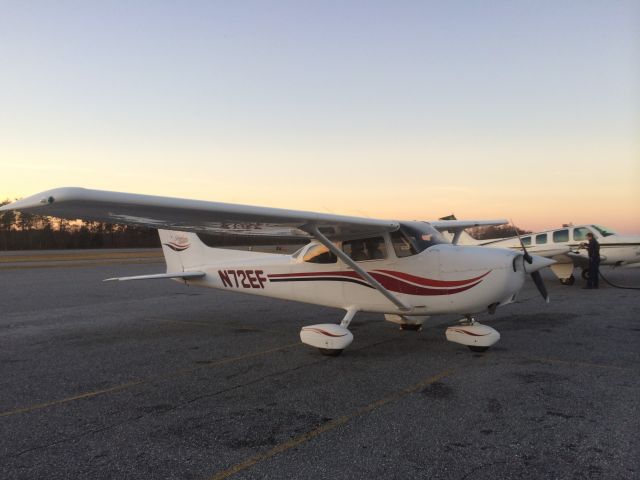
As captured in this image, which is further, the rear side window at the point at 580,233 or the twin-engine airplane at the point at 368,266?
the rear side window at the point at 580,233

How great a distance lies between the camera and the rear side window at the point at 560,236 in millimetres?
16531

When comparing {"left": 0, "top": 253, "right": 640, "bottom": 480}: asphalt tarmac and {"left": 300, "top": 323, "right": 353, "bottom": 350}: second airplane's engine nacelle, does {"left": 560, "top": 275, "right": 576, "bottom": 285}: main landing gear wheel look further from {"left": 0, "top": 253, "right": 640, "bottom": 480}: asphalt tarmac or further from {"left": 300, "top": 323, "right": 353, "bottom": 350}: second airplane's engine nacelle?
{"left": 300, "top": 323, "right": 353, "bottom": 350}: second airplane's engine nacelle

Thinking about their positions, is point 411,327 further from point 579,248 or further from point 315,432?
point 579,248

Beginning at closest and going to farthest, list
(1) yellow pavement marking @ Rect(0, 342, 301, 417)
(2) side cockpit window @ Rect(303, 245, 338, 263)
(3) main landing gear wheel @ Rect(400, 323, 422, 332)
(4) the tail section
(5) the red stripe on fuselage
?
(1) yellow pavement marking @ Rect(0, 342, 301, 417) < (5) the red stripe on fuselage < (2) side cockpit window @ Rect(303, 245, 338, 263) < (3) main landing gear wheel @ Rect(400, 323, 422, 332) < (4) the tail section

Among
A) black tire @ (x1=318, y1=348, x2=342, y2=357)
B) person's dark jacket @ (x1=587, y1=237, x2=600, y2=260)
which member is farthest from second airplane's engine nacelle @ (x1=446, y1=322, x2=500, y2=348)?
person's dark jacket @ (x1=587, y1=237, x2=600, y2=260)

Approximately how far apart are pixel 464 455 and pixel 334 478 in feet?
3.16

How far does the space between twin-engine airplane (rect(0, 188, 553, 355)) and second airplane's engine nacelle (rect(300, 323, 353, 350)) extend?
0.04 ft

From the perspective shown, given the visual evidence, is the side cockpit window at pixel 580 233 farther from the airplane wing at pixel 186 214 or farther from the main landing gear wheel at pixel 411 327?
the airplane wing at pixel 186 214

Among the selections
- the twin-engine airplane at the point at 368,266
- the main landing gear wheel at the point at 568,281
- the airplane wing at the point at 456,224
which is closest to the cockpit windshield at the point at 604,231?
the main landing gear wheel at the point at 568,281

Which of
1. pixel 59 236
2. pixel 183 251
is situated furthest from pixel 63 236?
pixel 183 251

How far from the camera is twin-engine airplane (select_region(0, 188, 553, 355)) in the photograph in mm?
5641

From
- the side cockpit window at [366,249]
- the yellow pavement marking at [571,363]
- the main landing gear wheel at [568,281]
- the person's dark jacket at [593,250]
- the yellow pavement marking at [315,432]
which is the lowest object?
the main landing gear wheel at [568,281]

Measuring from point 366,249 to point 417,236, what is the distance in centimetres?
82

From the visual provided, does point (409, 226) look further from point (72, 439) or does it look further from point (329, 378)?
point (72, 439)
